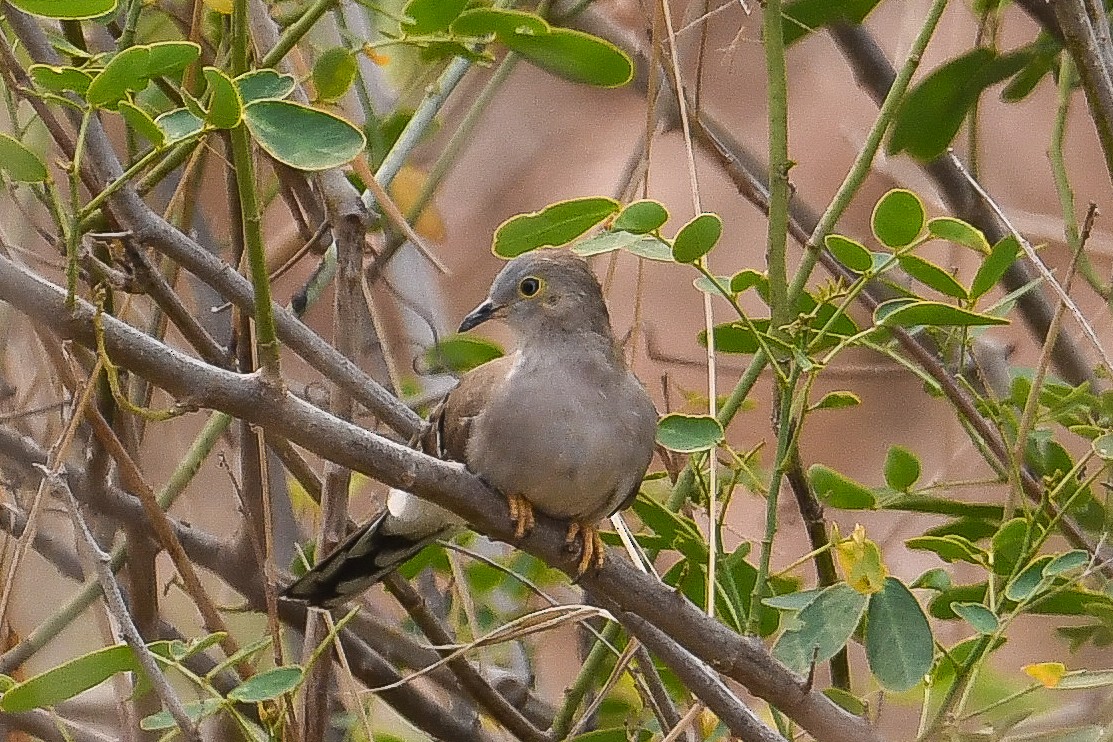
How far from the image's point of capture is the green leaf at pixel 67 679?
1.45m

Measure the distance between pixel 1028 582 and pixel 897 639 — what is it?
0.17 m

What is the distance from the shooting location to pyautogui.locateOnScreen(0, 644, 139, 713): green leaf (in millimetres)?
1453

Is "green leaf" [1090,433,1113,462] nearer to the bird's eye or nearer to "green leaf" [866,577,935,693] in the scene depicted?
"green leaf" [866,577,935,693]

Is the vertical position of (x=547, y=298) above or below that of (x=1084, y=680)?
above

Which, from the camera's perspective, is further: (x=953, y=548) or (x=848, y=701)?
(x=848, y=701)

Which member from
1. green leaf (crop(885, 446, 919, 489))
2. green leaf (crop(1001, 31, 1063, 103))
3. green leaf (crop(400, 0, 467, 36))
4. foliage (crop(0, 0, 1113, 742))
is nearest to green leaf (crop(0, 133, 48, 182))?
foliage (crop(0, 0, 1113, 742))

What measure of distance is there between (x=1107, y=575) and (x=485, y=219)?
5434 millimetres

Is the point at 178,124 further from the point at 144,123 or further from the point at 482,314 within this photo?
the point at 482,314

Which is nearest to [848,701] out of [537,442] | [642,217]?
[537,442]

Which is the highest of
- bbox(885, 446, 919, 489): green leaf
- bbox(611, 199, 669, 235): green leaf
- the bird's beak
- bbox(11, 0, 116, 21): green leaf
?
bbox(11, 0, 116, 21): green leaf

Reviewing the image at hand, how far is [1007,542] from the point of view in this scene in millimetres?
1714

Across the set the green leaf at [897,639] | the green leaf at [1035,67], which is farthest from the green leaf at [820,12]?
the green leaf at [897,639]

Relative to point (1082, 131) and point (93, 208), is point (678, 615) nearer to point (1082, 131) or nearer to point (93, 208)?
point (93, 208)

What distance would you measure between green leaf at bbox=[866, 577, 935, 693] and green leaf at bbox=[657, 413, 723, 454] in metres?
0.25
